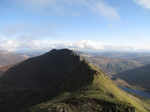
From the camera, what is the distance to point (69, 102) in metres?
47.4

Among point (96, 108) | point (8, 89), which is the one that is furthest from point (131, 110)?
point (8, 89)

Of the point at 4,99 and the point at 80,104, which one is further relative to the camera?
the point at 4,99

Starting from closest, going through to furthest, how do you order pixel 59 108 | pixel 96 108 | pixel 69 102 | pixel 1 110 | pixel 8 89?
1. pixel 59 108
2. pixel 96 108
3. pixel 69 102
4. pixel 1 110
5. pixel 8 89

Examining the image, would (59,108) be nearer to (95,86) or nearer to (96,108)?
(96,108)

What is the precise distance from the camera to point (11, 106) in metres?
126

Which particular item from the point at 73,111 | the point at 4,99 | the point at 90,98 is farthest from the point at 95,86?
the point at 4,99

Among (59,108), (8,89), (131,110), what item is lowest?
(8,89)

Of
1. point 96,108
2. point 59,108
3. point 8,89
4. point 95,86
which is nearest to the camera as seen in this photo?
point 59,108

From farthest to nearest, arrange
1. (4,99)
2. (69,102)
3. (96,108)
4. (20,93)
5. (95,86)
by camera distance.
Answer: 1. (20,93)
2. (4,99)
3. (95,86)
4. (69,102)
5. (96,108)

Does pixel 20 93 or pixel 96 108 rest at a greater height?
pixel 96 108

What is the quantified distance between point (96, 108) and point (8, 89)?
562 feet

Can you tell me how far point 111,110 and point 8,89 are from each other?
174 meters

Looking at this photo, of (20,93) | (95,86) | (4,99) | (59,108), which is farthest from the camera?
(20,93)

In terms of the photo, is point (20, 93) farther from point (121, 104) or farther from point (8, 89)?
point (121, 104)
